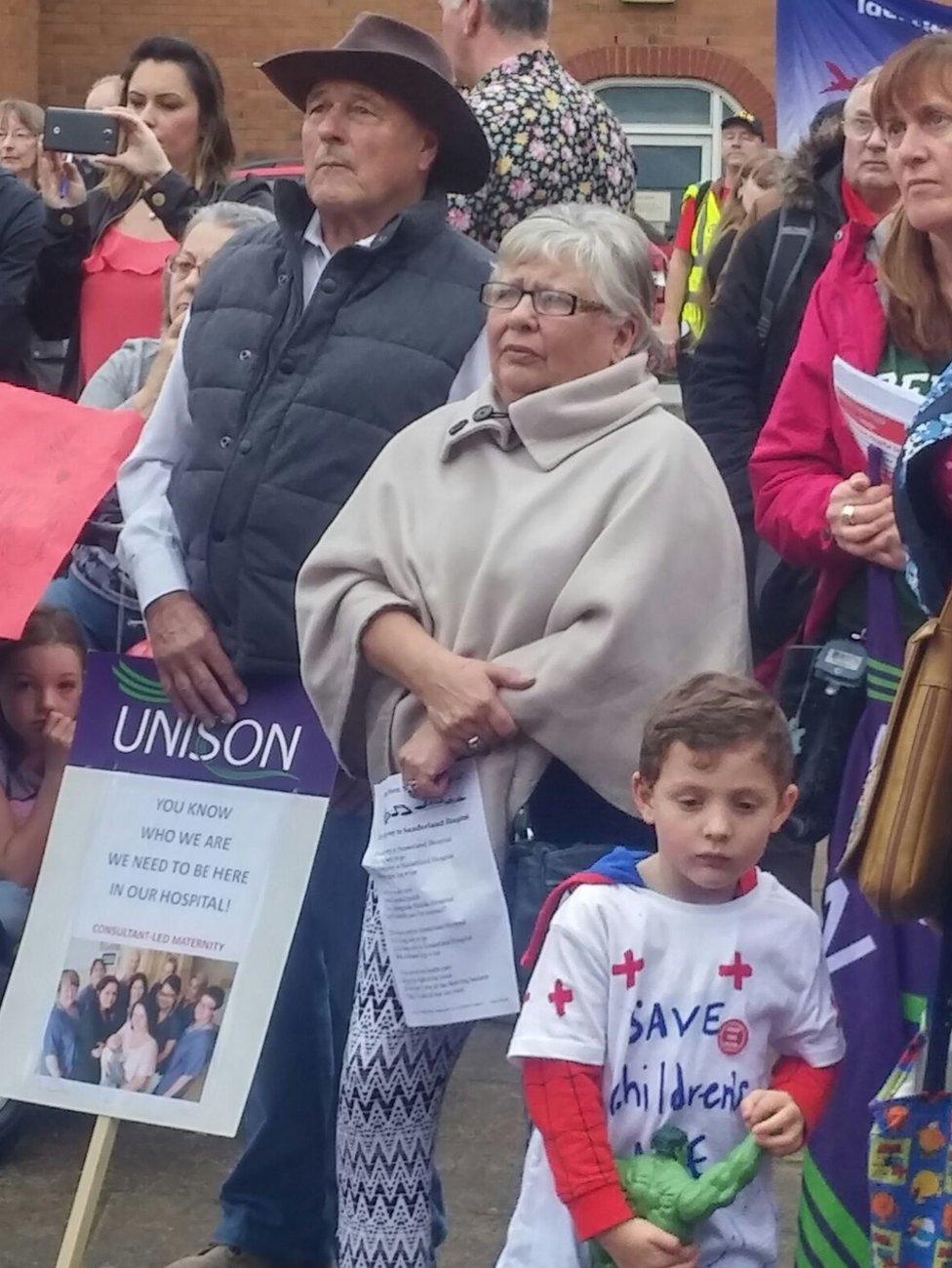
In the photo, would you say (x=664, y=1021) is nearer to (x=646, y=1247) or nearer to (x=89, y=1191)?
(x=646, y=1247)

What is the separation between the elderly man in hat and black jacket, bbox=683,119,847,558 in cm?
91

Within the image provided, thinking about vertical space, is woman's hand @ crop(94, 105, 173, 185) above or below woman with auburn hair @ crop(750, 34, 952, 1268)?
above

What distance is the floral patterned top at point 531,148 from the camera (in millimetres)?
4645

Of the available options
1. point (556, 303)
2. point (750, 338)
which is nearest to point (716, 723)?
point (556, 303)

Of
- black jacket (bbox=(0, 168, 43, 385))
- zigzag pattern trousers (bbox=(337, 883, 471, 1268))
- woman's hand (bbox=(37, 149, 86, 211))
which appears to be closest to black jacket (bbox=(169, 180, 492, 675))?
zigzag pattern trousers (bbox=(337, 883, 471, 1268))

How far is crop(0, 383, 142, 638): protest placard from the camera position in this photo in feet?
13.0

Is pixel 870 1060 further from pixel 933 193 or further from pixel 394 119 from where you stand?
pixel 394 119

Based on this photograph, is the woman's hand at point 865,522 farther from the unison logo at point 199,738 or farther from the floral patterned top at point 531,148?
the floral patterned top at point 531,148

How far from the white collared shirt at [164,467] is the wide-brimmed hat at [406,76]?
0.22 m

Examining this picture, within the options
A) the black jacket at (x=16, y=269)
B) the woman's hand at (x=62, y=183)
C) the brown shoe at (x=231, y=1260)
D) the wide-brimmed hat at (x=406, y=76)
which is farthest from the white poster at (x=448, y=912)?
the black jacket at (x=16, y=269)

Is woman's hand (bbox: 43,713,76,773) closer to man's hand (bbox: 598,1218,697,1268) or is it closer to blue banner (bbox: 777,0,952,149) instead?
man's hand (bbox: 598,1218,697,1268)

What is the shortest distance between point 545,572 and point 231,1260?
4.64ft

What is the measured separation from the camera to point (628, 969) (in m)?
2.79

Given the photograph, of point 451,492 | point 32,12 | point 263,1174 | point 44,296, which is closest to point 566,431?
point 451,492
